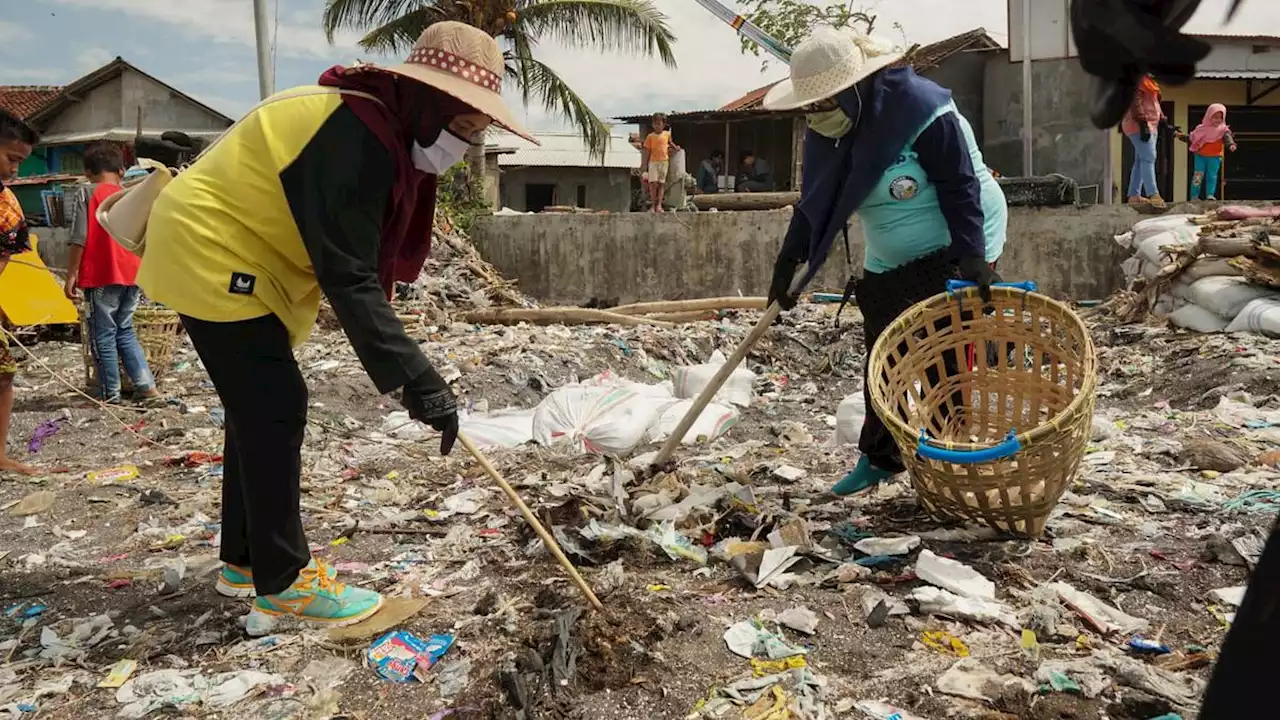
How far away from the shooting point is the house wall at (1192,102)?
47.7 feet

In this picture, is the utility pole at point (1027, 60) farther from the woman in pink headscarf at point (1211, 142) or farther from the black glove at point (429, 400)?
the black glove at point (429, 400)

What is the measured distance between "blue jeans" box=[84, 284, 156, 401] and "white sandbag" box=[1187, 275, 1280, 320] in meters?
7.58

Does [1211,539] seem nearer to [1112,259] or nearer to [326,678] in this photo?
[326,678]

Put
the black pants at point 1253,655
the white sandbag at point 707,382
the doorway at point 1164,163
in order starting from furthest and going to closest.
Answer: the doorway at point 1164,163, the white sandbag at point 707,382, the black pants at point 1253,655

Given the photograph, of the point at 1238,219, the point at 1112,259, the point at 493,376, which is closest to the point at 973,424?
the point at 493,376

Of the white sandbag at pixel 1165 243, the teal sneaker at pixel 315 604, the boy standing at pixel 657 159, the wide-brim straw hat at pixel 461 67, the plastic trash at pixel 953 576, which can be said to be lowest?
the teal sneaker at pixel 315 604

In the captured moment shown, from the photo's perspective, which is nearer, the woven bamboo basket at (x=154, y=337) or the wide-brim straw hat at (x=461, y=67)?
the wide-brim straw hat at (x=461, y=67)

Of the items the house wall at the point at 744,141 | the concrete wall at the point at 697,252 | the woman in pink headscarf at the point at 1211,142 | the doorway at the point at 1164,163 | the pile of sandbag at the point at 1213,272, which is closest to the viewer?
the pile of sandbag at the point at 1213,272

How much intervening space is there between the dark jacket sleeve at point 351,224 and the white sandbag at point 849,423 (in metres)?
2.83

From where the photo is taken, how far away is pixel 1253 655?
1.01m

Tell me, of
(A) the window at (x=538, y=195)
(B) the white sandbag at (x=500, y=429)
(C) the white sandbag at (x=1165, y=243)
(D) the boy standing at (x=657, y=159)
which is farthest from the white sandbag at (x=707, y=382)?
(A) the window at (x=538, y=195)

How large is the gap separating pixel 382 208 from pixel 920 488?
195 cm

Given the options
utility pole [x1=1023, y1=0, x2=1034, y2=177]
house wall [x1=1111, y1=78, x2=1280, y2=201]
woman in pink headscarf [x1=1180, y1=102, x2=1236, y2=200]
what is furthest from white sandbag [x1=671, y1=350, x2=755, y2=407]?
house wall [x1=1111, y1=78, x2=1280, y2=201]

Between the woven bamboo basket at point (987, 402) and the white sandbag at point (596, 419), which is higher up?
the woven bamboo basket at point (987, 402)
